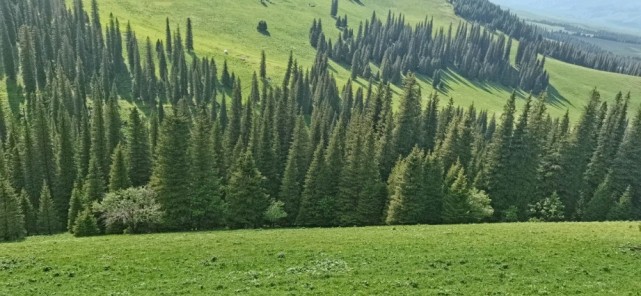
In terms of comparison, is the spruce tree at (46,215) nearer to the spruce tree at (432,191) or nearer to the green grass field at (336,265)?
the green grass field at (336,265)

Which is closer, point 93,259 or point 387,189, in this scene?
point 93,259

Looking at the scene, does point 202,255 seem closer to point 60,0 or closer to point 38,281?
point 38,281

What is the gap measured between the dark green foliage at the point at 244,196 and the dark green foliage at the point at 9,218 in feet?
89.8

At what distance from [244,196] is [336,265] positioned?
33.1m

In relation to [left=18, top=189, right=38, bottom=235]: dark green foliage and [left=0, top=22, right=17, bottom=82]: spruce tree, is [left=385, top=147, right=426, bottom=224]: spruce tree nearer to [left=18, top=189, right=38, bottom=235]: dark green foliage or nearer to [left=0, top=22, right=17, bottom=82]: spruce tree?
[left=18, top=189, right=38, bottom=235]: dark green foliage

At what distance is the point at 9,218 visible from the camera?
5709 cm

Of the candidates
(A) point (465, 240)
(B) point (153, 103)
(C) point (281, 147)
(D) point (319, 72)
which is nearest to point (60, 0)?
(B) point (153, 103)

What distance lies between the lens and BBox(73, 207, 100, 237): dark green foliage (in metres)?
58.2

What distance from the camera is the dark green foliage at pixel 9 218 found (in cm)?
5638

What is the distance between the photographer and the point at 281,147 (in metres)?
102

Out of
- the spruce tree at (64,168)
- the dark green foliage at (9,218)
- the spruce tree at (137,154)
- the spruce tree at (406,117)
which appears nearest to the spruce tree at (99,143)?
the spruce tree at (64,168)

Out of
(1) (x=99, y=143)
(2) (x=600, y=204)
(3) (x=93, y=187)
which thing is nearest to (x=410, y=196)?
(2) (x=600, y=204)

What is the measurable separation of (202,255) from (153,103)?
121m

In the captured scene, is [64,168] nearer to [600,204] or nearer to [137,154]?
[137,154]
